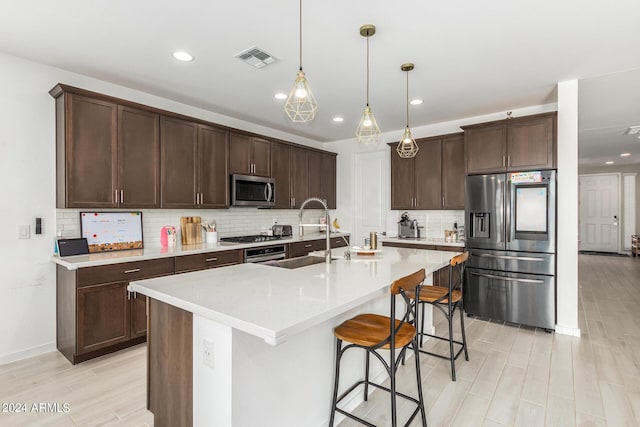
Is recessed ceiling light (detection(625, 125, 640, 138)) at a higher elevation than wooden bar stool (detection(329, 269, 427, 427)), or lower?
higher

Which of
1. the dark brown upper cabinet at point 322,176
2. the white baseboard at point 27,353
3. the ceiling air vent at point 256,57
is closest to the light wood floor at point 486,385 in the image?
the white baseboard at point 27,353

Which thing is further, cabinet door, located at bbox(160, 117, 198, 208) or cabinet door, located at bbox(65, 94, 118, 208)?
cabinet door, located at bbox(160, 117, 198, 208)

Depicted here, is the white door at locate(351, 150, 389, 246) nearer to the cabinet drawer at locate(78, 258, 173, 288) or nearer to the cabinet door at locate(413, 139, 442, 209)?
the cabinet door at locate(413, 139, 442, 209)

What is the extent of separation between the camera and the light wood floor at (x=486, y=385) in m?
2.12

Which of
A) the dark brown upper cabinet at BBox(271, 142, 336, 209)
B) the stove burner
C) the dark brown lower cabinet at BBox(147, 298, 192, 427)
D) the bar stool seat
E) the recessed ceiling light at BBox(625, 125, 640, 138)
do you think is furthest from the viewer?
the recessed ceiling light at BBox(625, 125, 640, 138)

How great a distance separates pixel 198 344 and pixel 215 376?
18 centimetres

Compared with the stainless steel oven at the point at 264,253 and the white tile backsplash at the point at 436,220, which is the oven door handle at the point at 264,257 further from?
the white tile backsplash at the point at 436,220

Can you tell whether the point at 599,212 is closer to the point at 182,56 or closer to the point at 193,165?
the point at 193,165

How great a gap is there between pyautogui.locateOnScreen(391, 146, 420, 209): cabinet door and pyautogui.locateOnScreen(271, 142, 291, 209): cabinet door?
5.48 feet

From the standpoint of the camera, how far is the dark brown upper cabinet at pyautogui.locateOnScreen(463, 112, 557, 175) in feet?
11.8

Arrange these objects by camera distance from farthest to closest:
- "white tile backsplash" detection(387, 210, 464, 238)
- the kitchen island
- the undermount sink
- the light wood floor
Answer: "white tile backsplash" detection(387, 210, 464, 238)
the undermount sink
the light wood floor
the kitchen island

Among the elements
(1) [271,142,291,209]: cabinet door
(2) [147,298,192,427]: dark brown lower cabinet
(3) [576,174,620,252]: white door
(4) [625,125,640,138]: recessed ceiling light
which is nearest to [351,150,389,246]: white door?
(1) [271,142,291,209]: cabinet door

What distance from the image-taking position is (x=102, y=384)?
2.51 metres

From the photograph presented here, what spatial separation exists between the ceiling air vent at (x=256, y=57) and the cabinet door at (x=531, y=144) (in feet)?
9.34
